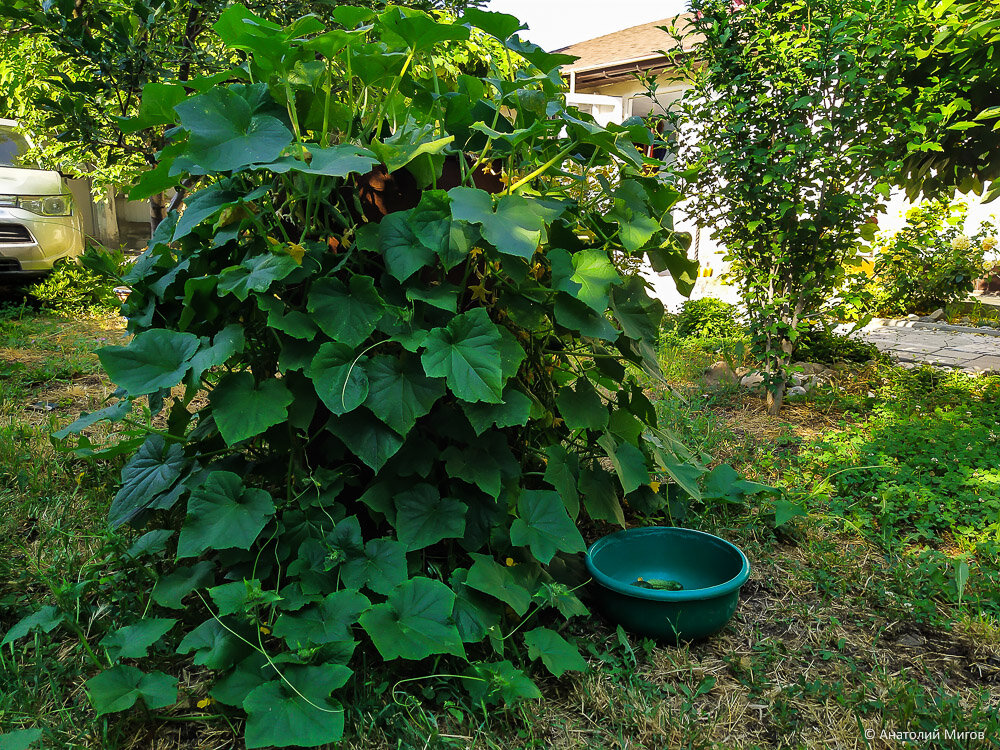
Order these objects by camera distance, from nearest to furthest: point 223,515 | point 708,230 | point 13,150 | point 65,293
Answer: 1. point 223,515
2. point 65,293
3. point 13,150
4. point 708,230

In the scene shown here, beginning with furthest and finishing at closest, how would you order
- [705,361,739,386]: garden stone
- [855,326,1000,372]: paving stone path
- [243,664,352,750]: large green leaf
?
[855,326,1000,372]: paving stone path → [705,361,739,386]: garden stone → [243,664,352,750]: large green leaf

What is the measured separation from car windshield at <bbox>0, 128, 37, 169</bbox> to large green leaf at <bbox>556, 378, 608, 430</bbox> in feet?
19.7

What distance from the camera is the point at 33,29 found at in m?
2.42

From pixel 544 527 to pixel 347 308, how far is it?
627mm

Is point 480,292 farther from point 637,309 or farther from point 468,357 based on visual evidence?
point 637,309

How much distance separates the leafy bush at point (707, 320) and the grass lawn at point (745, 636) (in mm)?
2131

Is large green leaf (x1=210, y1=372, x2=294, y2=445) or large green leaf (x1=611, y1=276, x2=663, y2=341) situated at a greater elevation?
large green leaf (x1=611, y1=276, x2=663, y2=341)

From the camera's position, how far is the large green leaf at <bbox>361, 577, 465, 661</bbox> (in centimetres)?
124

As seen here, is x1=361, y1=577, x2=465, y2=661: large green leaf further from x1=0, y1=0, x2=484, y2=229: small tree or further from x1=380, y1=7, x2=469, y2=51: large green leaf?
x1=0, y1=0, x2=484, y2=229: small tree

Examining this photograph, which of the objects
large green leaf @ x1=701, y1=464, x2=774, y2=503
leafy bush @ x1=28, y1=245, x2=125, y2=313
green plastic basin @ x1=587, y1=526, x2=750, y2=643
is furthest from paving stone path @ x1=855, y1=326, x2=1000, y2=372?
leafy bush @ x1=28, y1=245, x2=125, y2=313

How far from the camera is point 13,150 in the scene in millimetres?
5930

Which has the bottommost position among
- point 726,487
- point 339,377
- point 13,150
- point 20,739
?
point 726,487

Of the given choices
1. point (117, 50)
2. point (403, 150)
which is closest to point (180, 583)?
point (403, 150)

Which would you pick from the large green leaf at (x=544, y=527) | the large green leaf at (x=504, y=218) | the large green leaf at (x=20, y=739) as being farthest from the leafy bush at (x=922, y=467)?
the large green leaf at (x=20, y=739)
